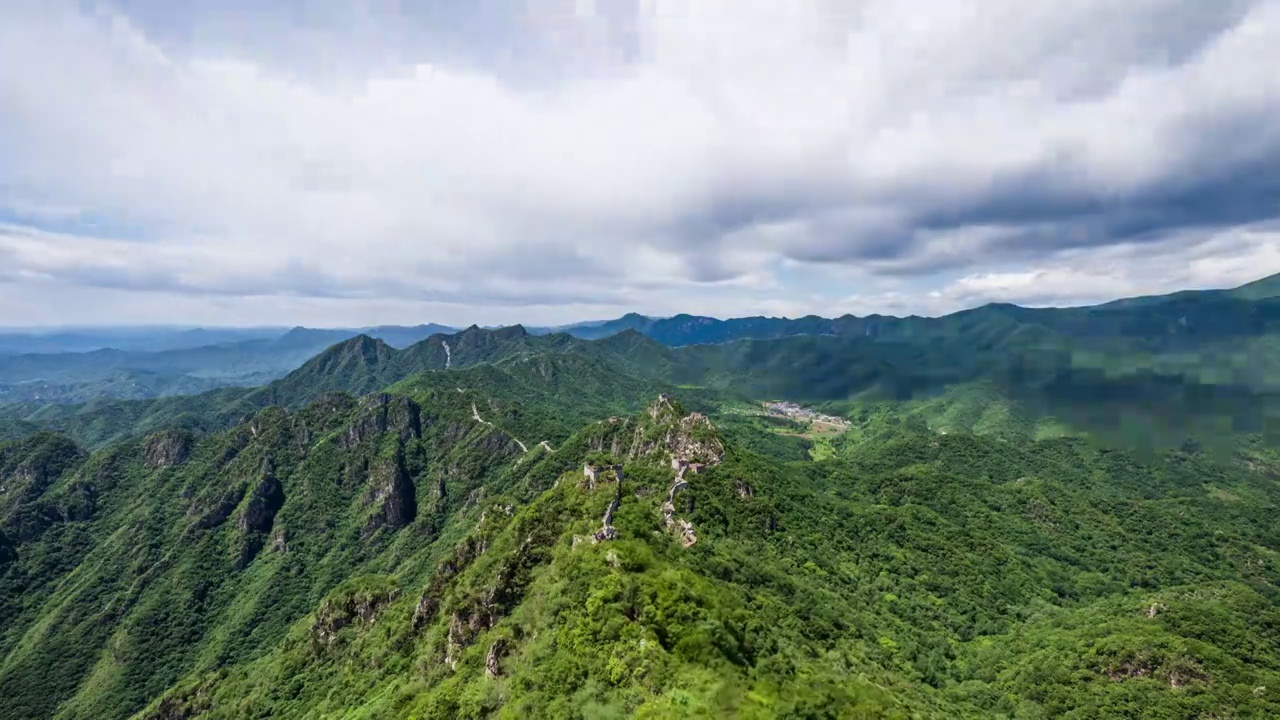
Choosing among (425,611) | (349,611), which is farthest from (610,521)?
(349,611)

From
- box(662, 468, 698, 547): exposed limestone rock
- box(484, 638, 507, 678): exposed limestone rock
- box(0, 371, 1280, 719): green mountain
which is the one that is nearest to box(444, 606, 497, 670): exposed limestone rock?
box(0, 371, 1280, 719): green mountain

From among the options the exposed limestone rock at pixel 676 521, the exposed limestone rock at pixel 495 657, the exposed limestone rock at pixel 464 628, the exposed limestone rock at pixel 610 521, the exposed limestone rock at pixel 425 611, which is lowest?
the exposed limestone rock at pixel 425 611

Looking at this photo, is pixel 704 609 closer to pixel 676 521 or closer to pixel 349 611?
pixel 676 521

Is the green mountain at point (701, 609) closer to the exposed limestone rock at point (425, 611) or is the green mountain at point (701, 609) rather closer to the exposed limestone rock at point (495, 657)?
the exposed limestone rock at point (425, 611)

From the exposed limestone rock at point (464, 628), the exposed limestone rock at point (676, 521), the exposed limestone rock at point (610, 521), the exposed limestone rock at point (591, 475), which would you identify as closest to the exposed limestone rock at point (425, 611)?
the exposed limestone rock at point (464, 628)

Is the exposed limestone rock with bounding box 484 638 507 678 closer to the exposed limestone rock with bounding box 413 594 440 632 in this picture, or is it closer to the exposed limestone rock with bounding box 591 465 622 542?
the exposed limestone rock with bounding box 591 465 622 542

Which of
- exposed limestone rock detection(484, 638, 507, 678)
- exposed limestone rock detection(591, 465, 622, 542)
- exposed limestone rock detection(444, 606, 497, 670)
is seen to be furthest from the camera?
exposed limestone rock detection(444, 606, 497, 670)

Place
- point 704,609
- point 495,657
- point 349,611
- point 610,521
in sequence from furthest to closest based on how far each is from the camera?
1. point 349,611
2. point 610,521
3. point 495,657
4. point 704,609

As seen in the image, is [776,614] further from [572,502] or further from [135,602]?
[135,602]
